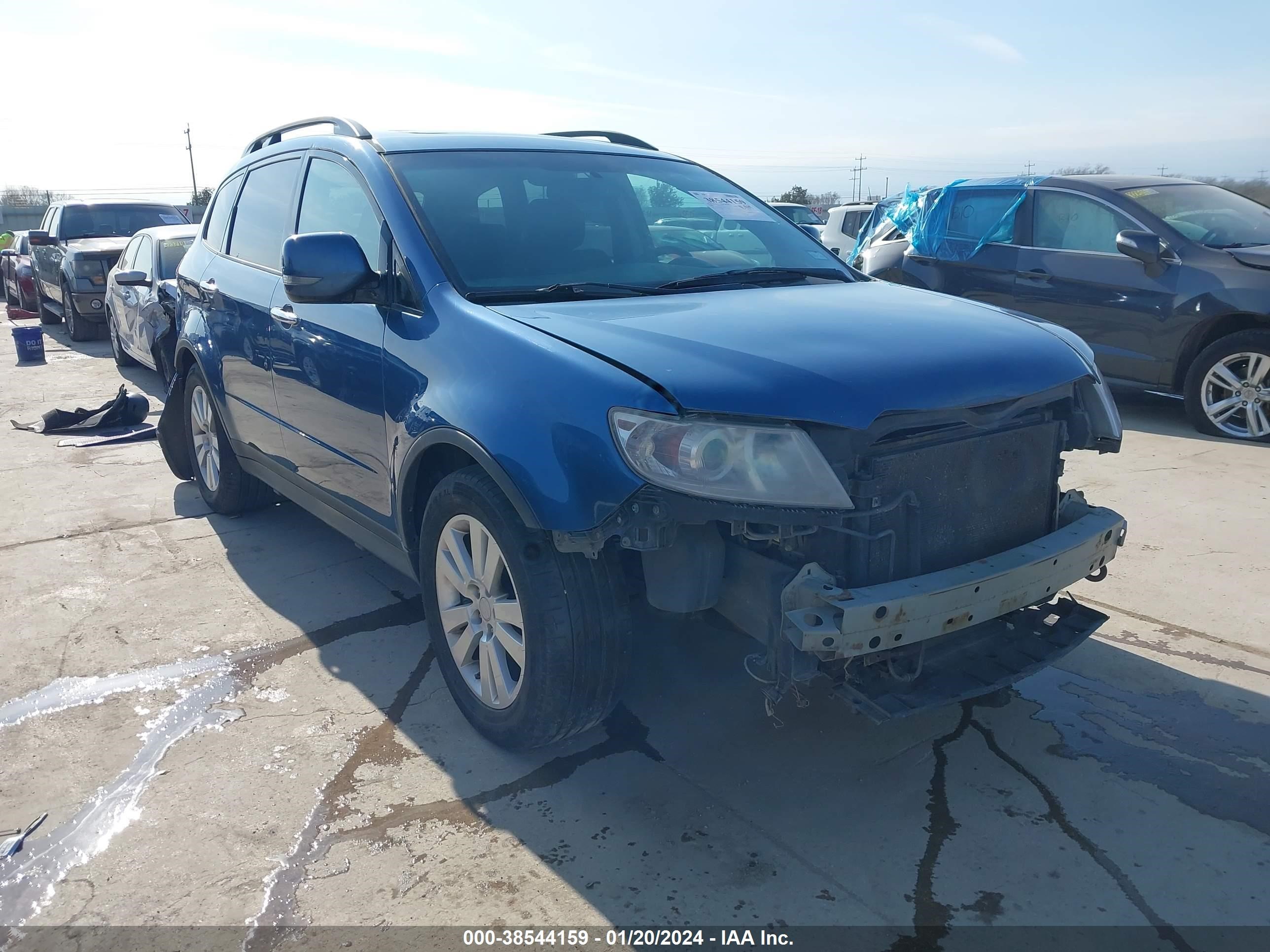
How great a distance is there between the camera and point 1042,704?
3332 millimetres

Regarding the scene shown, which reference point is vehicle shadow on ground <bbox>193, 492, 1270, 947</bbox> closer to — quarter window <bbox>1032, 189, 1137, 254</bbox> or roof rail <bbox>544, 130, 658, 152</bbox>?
roof rail <bbox>544, 130, 658, 152</bbox>

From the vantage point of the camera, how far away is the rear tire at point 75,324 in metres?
13.4

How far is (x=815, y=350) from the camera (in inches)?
104

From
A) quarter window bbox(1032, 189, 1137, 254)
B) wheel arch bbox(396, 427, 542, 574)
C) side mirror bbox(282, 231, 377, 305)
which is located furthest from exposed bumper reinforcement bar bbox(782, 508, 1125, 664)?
quarter window bbox(1032, 189, 1137, 254)

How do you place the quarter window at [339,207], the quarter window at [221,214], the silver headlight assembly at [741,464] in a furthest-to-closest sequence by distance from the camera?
the quarter window at [221,214], the quarter window at [339,207], the silver headlight assembly at [741,464]

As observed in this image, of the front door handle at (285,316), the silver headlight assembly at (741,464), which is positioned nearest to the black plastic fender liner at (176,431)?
the front door handle at (285,316)

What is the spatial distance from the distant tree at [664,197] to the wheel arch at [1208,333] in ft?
15.6

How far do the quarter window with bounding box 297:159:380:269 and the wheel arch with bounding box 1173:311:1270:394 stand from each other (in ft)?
19.4

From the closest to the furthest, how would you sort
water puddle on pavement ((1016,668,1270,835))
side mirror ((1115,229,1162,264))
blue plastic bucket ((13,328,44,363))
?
1. water puddle on pavement ((1016,668,1270,835))
2. side mirror ((1115,229,1162,264))
3. blue plastic bucket ((13,328,44,363))

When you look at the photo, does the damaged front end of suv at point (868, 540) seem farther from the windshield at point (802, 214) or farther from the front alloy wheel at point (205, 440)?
the windshield at point (802, 214)

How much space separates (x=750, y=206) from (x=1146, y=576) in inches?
94.3

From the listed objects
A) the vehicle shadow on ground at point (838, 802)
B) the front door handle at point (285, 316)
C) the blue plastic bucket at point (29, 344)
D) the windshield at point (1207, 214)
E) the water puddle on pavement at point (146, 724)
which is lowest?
the water puddle on pavement at point (146, 724)

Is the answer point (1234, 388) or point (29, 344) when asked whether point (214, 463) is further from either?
point (29, 344)

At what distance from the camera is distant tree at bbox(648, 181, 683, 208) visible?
3.93m
